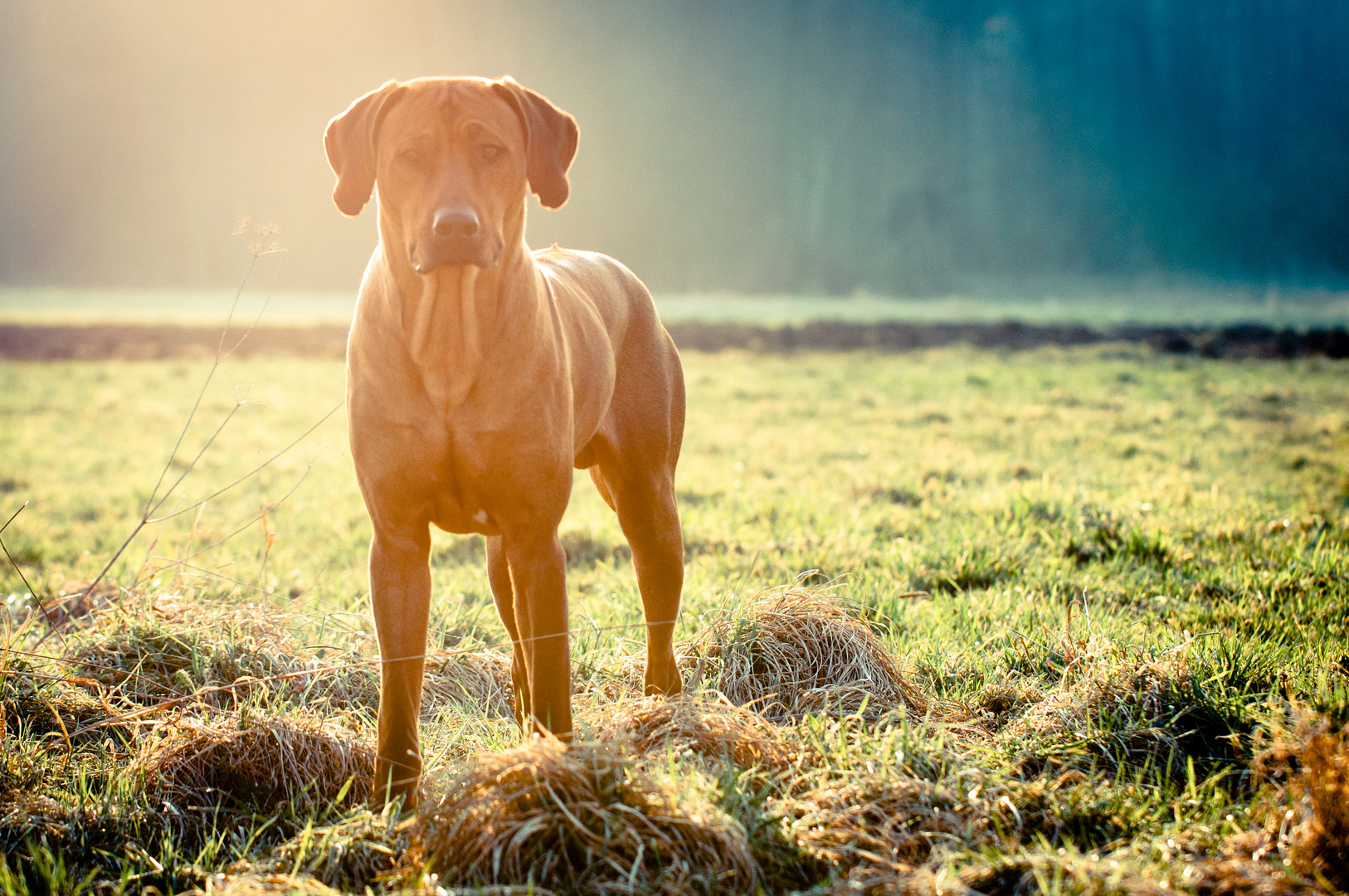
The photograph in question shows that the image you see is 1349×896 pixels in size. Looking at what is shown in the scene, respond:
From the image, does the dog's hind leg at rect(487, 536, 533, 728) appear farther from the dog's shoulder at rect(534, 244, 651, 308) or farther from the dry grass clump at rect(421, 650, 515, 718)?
the dog's shoulder at rect(534, 244, 651, 308)

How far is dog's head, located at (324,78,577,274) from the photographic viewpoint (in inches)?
103

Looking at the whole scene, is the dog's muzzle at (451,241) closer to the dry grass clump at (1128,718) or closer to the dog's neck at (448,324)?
the dog's neck at (448,324)

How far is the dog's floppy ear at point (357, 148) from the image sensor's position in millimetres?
2859

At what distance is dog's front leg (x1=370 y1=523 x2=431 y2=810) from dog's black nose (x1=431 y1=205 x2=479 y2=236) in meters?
0.91

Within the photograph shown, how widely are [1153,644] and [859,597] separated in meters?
1.37

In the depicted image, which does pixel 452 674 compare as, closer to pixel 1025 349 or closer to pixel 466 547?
pixel 466 547

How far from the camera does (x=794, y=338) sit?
77.5 feet

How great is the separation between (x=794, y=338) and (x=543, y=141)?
20996 millimetres

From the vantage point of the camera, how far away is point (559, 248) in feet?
13.1

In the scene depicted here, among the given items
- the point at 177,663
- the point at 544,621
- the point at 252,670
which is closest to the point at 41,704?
the point at 177,663

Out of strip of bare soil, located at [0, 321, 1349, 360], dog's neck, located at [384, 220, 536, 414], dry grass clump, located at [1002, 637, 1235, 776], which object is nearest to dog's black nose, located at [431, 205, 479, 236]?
dog's neck, located at [384, 220, 536, 414]

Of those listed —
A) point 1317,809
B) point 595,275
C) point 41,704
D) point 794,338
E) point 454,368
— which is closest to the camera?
point 1317,809

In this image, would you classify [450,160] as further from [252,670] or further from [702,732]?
[252,670]

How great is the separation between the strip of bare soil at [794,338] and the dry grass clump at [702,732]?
62.8 ft
